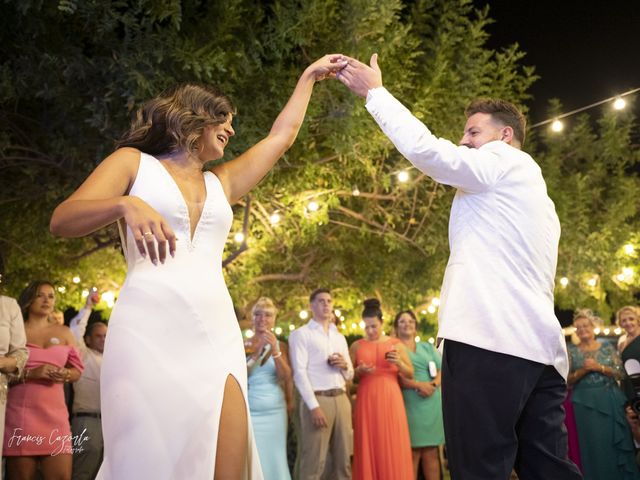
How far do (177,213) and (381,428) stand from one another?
17.3ft

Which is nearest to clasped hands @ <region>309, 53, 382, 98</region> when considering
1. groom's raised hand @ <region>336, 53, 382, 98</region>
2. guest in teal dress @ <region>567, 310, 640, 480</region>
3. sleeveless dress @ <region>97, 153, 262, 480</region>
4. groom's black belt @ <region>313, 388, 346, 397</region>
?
groom's raised hand @ <region>336, 53, 382, 98</region>

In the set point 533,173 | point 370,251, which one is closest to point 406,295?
point 370,251

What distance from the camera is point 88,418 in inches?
255

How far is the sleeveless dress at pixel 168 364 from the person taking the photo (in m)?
2.19

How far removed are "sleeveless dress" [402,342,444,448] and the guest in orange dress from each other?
238 mm

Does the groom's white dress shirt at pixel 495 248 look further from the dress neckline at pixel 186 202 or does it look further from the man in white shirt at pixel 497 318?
the dress neckline at pixel 186 202

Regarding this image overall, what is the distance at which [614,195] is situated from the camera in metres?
16.9

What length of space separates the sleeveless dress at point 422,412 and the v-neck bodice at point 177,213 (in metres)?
5.52

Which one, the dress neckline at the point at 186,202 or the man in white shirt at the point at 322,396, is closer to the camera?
the dress neckline at the point at 186,202

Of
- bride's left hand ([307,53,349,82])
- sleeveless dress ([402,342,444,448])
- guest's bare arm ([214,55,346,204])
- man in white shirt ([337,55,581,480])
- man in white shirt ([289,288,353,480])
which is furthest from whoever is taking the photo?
sleeveless dress ([402,342,444,448])

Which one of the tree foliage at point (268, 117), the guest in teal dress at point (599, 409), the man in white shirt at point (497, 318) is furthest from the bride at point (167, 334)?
the guest in teal dress at point (599, 409)

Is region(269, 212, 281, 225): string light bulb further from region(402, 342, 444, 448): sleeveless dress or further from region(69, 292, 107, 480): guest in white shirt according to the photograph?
region(69, 292, 107, 480): guest in white shirt

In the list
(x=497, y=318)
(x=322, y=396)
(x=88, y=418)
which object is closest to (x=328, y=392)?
(x=322, y=396)

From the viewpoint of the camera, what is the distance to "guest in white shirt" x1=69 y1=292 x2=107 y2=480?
20.6 ft
